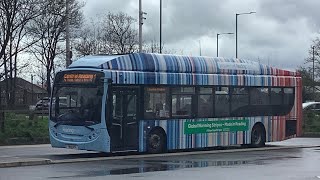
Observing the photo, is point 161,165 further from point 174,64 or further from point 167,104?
point 174,64

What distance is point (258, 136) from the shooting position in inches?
1025

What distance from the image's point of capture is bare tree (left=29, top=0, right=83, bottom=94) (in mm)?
34159

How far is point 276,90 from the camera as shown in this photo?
1041 inches

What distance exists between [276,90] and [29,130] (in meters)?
10.9

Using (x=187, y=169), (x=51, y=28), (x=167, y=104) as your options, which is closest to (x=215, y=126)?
(x=167, y=104)

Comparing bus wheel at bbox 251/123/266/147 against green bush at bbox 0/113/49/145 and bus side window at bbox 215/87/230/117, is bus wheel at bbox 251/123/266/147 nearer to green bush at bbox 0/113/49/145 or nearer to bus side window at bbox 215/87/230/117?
bus side window at bbox 215/87/230/117

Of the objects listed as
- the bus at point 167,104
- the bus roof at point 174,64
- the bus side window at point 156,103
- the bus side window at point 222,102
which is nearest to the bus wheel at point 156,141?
the bus at point 167,104

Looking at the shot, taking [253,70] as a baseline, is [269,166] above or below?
below

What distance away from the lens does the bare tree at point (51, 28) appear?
34159 mm

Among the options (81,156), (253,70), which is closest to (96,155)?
(81,156)

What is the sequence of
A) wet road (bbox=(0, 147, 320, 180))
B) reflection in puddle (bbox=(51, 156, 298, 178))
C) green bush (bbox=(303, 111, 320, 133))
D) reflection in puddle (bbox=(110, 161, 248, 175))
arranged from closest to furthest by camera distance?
wet road (bbox=(0, 147, 320, 180)) → reflection in puddle (bbox=(51, 156, 298, 178)) → reflection in puddle (bbox=(110, 161, 248, 175)) → green bush (bbox=(303, 111, 320, 133))

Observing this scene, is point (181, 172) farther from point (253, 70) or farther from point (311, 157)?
point (253, 70)

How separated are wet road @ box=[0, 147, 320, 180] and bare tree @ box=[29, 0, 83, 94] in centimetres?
1344

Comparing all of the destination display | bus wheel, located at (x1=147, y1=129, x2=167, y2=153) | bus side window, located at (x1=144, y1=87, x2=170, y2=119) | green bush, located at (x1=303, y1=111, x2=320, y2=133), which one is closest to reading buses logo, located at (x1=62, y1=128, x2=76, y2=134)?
the destination display
